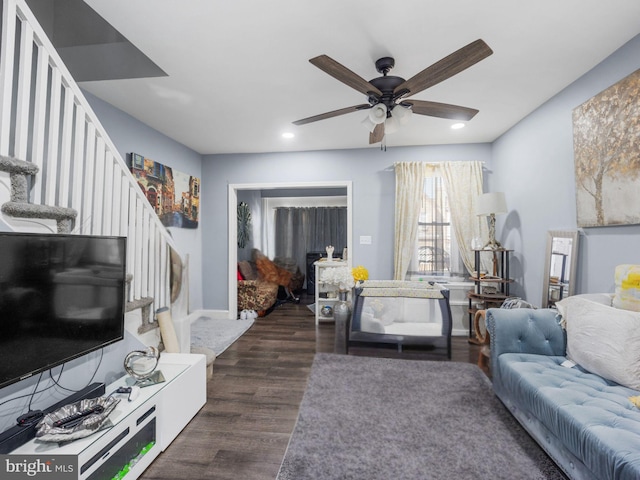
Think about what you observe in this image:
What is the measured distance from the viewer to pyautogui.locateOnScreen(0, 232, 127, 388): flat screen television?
1.22 m

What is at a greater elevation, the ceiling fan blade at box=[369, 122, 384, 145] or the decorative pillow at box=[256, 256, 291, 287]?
the ceiling fan blade at box=[369, 122, 384, 145]

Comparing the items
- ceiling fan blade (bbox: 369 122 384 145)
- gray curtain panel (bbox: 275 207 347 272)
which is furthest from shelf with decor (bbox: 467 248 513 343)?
gray curtain panel (bbox: 275 207 347 272)

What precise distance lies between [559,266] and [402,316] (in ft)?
→ 4.78

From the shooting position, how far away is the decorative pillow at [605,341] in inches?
62.8

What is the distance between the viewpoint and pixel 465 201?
158 inches

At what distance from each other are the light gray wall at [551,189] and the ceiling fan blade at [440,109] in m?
1.01

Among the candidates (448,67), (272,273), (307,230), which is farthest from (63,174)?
(307,230)

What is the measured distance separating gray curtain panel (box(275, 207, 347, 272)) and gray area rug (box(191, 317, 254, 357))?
2751 millimetres

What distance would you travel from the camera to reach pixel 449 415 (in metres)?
2.09

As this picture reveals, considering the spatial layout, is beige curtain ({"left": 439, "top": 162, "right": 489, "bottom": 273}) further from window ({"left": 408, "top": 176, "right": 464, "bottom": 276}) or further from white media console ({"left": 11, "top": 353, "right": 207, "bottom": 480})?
white media console ({"left": 11, "top": 353, "right": 207, "bottom": 480})

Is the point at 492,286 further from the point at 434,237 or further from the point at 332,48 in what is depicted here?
the point at 332,48

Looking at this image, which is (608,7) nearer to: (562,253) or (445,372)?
(562,253)

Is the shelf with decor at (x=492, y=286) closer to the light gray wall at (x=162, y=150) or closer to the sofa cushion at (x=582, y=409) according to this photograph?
the sofa cushion at (x=582, y=409)

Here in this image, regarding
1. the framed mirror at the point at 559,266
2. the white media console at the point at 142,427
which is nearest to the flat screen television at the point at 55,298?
the white media console at the point at 142,427
